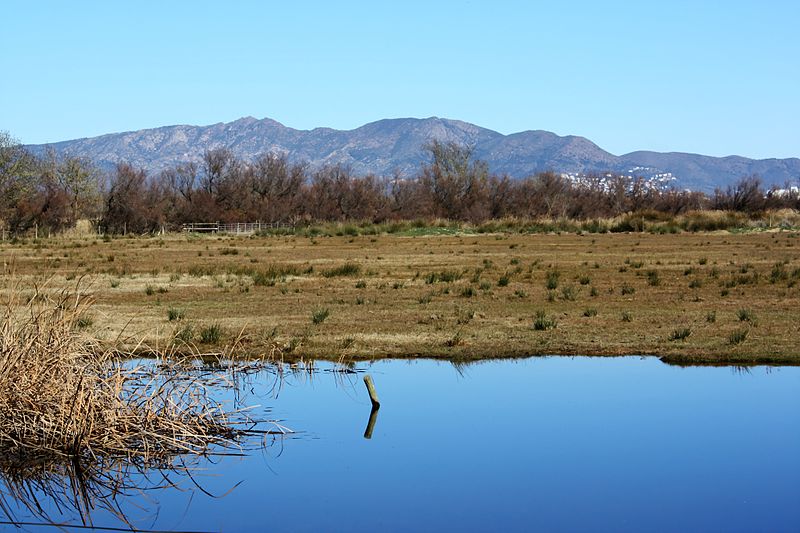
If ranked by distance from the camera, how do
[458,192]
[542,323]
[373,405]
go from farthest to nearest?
1. [458,192]
2. [542,323]
3. [373,405]

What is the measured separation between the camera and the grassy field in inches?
761

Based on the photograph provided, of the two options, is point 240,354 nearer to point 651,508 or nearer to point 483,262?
point 651,508

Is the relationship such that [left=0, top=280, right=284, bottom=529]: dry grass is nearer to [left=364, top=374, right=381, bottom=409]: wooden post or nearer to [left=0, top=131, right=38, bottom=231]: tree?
[left=364, top=374, right=381, bottom=409]: wooden post

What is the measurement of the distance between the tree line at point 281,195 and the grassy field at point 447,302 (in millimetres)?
42223

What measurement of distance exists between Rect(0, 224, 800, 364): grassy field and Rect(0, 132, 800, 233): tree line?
4222cm

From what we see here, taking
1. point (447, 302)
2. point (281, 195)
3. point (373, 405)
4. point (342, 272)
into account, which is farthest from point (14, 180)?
point (373, 405)

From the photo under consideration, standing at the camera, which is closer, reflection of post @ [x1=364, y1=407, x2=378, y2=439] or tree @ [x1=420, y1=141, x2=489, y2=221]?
reflection of post @ [x1=364, y1=407, x2=378, y2=439]

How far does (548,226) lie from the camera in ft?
257

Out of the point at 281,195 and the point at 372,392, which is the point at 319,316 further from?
the point at 281,195

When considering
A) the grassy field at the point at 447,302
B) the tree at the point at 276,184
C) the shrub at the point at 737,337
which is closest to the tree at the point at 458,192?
the tree at the point at 276,184

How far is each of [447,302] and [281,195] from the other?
320 feet

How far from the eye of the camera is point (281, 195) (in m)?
123

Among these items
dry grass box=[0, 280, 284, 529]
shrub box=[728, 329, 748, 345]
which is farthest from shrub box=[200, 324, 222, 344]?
shrub box=[728, 329, 748, 345]

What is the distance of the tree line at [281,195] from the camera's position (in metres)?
87.8
